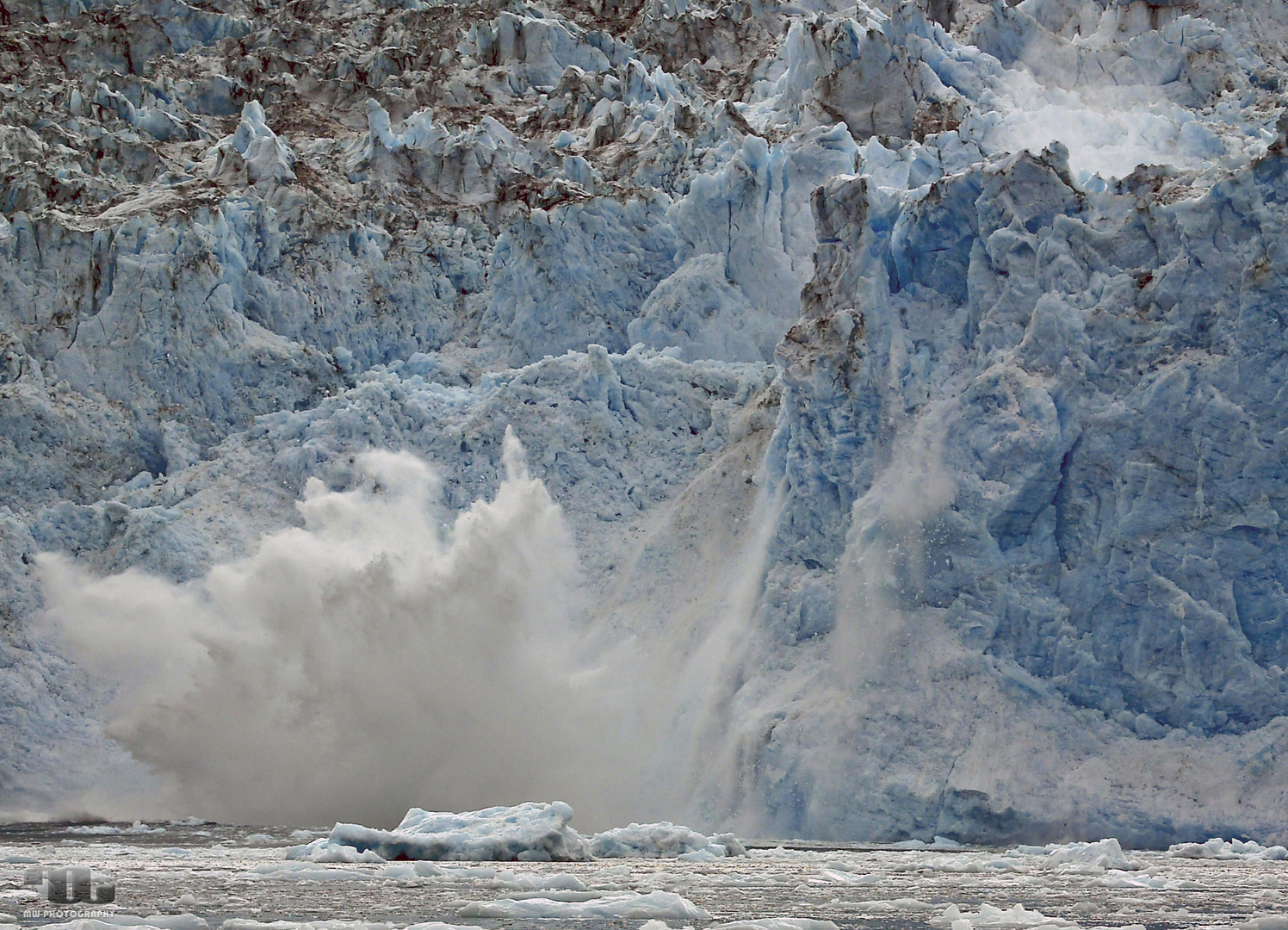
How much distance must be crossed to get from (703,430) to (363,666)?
6802 mm

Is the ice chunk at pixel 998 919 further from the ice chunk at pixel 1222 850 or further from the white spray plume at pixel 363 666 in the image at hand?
the white spray plume at pixel 363 666

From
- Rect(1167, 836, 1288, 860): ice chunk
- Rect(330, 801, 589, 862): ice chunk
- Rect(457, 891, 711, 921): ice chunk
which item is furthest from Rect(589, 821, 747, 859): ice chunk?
Rect(457, 891, 711, 921): ice chunk

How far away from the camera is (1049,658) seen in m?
22.8

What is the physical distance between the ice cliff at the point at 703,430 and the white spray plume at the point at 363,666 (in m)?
0.08

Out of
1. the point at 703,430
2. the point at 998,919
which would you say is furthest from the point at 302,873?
the point at 703,430

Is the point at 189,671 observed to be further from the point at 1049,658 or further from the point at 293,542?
the point at 1049,658

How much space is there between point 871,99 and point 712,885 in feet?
72.3

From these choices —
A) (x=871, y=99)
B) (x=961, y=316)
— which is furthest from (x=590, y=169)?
(x=961, y=316)

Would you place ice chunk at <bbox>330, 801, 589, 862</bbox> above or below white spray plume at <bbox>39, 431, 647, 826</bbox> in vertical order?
below

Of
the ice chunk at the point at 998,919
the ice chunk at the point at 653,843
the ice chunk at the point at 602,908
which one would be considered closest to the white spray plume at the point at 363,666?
the ice chunk at the point at 653,843

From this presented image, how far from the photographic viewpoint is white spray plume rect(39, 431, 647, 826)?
1011 inches

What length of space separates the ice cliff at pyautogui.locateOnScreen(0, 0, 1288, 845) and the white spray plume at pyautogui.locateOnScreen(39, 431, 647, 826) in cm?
8

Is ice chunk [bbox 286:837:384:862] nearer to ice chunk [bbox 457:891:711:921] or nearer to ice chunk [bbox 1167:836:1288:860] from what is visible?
ice chunk [bbox 457:891:711:921]

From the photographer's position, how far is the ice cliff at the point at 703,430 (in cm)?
2252
